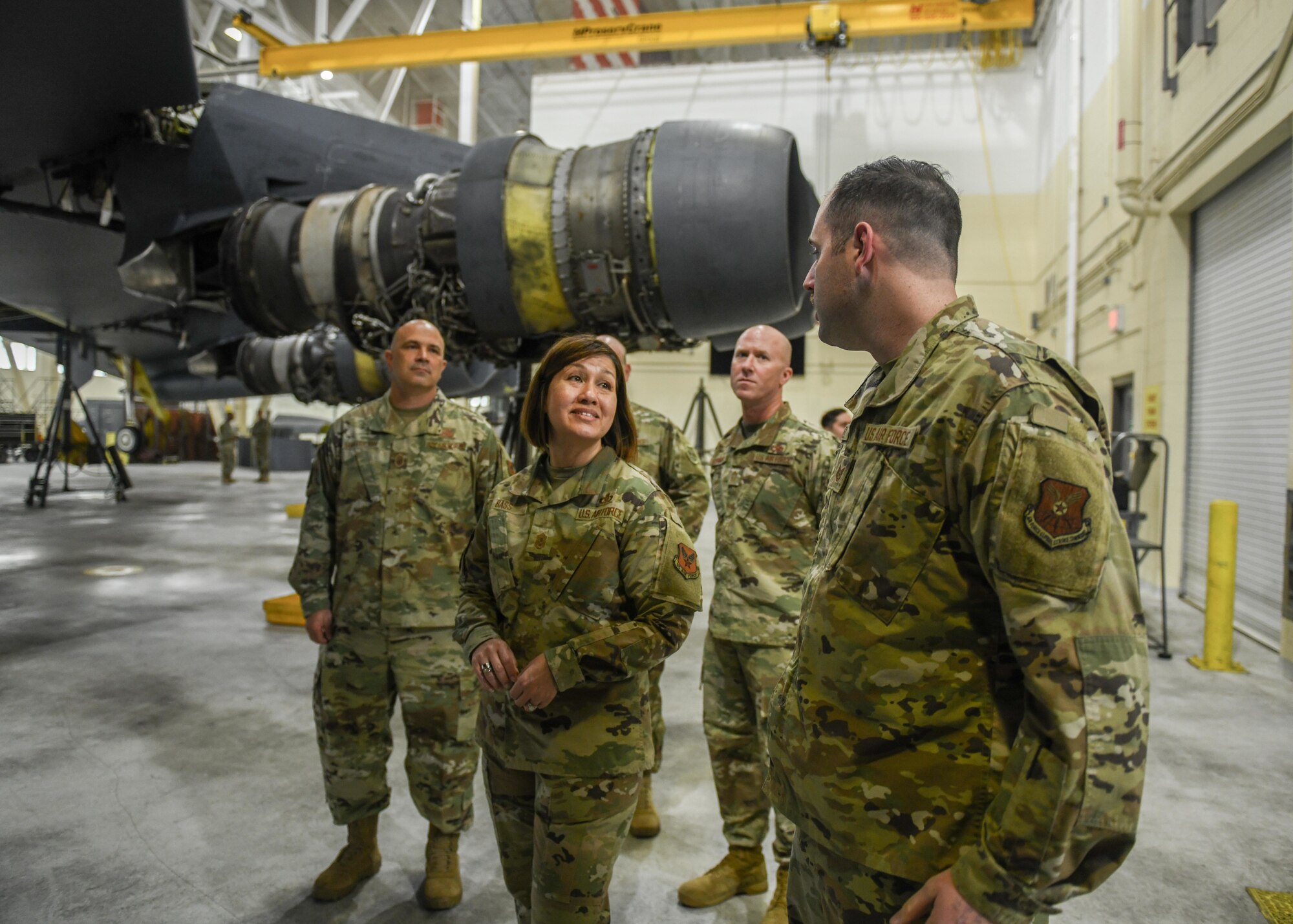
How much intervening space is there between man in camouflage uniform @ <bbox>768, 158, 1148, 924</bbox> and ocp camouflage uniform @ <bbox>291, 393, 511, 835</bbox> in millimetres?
1521

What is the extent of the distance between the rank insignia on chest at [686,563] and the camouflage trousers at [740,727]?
90cm

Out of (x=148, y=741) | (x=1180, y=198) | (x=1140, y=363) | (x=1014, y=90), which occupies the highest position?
(x=1014, y=90)

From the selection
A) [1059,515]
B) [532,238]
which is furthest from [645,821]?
[532,238]

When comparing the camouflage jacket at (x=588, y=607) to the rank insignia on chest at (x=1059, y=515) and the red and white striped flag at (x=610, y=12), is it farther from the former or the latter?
the red and white striped flag at (x=610, y=12)

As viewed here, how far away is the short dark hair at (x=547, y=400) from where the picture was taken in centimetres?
188

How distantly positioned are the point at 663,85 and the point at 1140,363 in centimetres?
1129

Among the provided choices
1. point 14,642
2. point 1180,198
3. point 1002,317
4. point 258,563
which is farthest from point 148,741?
point 1002,317

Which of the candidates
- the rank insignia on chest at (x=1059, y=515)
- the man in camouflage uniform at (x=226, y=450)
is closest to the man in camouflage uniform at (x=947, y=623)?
the rank insignia on chest at (x=1059, y=515)

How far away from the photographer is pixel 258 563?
8.30 meters

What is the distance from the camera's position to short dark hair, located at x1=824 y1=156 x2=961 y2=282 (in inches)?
47.2

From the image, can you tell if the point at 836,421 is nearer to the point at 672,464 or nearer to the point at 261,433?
the point at 672,464

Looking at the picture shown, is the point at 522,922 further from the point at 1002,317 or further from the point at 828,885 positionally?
the point at 1002,317

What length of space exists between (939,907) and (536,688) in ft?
3.05

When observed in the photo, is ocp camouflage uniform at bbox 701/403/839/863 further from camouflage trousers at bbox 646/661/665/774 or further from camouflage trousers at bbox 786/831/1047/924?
camouflage trousers at bbox 786/831/1047/924
